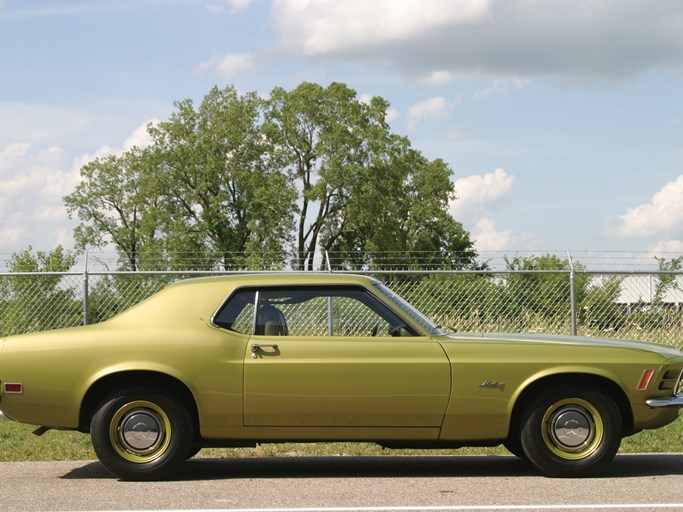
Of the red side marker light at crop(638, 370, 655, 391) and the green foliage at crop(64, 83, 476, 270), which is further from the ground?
the green foliage at crop(64, 83, 476, 270)

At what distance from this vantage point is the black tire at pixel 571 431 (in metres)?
7.36

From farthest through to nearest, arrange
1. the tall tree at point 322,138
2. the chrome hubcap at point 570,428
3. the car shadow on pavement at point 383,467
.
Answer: the tall tree at point 322,138 → the car shadow on pavement at point 383,467 → the chrome hubcap at point 570,428

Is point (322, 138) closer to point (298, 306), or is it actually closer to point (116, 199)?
point (116, 199)

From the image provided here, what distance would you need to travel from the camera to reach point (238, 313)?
7.64 metres

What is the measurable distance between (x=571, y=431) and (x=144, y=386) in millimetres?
3141

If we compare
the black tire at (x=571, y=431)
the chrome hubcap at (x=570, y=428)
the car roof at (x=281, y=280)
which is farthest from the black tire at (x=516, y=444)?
the car roof at (x=281, y=280)

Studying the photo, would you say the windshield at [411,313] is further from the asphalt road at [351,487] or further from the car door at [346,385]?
the asphalt road at [351,487]

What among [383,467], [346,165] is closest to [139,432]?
[383,467]

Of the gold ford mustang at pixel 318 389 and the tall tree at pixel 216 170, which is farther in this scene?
the tall tree at pixel 216 170

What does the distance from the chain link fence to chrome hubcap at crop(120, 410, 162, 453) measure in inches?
291

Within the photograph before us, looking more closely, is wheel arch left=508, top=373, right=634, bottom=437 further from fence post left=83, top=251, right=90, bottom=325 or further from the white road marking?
fence post left=83, top=251, right=90, bottom=325

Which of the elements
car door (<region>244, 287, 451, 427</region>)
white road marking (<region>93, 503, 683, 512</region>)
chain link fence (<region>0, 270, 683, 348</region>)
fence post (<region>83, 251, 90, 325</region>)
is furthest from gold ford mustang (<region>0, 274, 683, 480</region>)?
chain link fence (<region>0, 270, 683, 348</region>)

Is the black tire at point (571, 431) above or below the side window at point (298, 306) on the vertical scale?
below

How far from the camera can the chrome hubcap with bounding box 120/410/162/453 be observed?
7.40 m
